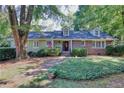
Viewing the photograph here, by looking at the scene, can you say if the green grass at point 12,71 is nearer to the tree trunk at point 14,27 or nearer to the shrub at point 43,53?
the shrub at point 43,53

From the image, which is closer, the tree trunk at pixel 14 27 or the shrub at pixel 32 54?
the shrub at pixel 32 54

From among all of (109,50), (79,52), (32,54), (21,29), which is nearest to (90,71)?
(79,52)

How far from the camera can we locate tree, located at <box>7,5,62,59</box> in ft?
25.0

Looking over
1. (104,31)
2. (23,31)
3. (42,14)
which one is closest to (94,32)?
(104,31)

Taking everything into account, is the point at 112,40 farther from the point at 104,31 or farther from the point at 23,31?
the point at 23,31

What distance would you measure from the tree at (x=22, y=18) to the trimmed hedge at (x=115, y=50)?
177 centimetres

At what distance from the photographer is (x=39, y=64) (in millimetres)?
6891

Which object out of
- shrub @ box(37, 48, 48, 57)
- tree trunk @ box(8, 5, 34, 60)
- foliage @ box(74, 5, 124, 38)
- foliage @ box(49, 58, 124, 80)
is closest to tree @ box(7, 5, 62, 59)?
tree trunk @ box(8, 5, 34, 60)

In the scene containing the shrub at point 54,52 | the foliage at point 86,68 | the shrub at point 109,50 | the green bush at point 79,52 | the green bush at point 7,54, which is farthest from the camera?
the green bush at point 7,54

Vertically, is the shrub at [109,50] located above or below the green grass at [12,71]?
above

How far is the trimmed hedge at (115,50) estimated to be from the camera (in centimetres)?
708

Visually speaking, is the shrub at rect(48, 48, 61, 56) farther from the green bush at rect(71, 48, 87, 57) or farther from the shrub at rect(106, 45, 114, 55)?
the shrub at rect(106, 45, 114, 55)

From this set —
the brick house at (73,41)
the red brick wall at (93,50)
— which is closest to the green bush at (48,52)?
the brick house at (73,41)

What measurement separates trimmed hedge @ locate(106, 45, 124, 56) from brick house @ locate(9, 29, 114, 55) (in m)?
0.15
